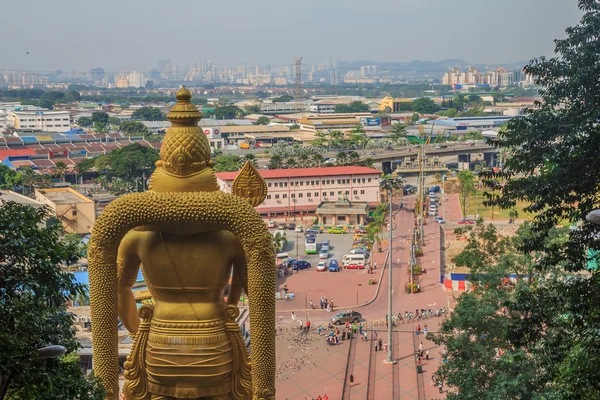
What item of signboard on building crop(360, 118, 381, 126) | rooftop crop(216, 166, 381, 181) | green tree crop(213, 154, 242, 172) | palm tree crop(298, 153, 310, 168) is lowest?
signboard on building crop(360, 118, 381, 126)

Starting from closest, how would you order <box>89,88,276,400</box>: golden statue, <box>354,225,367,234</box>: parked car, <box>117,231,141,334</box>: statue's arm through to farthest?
<box>89,88,276,400</box>: golden statue < <box>117,231,141,334</box>: statue's arm < <box>354,225,367,234</box>: parked car

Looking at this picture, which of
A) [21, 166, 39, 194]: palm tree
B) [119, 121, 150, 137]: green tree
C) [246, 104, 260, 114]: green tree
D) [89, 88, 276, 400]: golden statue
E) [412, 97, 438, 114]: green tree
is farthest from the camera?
[246, 104, 260, 114]: green tree

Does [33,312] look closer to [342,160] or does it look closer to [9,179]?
[9,179]

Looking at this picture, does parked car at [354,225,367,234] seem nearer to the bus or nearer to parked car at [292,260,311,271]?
the bus

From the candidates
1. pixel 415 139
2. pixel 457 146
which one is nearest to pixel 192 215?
pixel 457 146

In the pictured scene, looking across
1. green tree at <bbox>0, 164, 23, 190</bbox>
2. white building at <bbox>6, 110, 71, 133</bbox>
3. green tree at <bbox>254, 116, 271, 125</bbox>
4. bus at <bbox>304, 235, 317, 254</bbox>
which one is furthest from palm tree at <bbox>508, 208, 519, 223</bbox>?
green tree at <bbox>254, 116, 271, 125</bbox>

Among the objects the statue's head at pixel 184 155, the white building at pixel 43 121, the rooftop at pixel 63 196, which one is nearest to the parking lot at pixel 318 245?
the rooftop at pixel 63 196

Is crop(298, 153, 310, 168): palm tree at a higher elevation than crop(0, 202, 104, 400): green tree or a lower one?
lower
